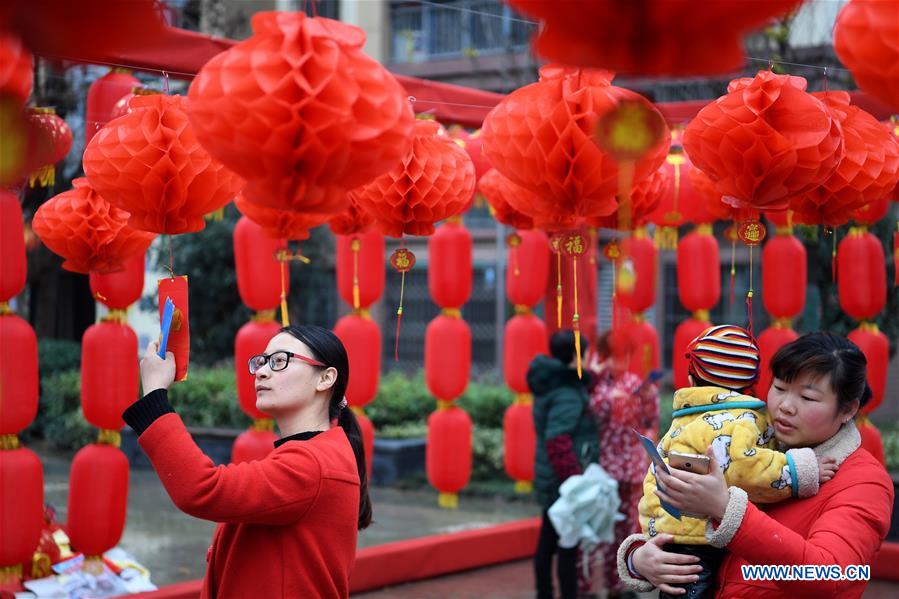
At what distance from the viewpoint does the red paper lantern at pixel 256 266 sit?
16.4 ft

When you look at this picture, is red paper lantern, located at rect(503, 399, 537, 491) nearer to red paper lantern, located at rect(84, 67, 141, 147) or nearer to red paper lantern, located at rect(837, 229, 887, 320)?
red paper lantern, located at rect(837, 229, 887, 320)

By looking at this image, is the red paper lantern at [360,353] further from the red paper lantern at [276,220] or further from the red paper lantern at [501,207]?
the red paper lantern at [276,220]

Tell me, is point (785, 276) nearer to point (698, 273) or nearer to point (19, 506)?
point (698, 273)

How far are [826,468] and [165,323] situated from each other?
5.22ft

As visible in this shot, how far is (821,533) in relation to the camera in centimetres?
223

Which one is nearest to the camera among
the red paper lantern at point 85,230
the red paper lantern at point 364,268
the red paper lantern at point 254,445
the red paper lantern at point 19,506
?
the red paper lantern at point 85,230

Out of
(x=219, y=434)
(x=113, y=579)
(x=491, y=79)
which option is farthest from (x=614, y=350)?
(x=491, y=79)

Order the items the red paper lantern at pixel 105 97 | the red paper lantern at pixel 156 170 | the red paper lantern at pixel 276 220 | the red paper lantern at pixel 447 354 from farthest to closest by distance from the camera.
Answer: the red paper lantern at pixel 447 354, the red paper lantern at pixel 105 97, the red paper lantern at pixel 276 220, the red paper lantern at pixel 156 170

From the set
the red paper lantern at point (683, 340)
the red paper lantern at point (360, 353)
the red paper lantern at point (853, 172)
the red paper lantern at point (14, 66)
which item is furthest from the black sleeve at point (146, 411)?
the red paper lantern at point (683, 340)

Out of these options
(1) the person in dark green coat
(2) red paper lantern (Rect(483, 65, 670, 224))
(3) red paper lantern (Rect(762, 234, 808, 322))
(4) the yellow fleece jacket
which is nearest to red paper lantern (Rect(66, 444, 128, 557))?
(1) the person in dark green coat

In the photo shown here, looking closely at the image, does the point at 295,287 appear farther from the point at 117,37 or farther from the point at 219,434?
the point at 117,37

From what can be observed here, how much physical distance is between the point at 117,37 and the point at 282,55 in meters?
0.43

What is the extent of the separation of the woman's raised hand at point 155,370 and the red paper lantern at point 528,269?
13.1ft

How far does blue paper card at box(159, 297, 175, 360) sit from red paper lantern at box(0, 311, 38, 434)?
2.04m
